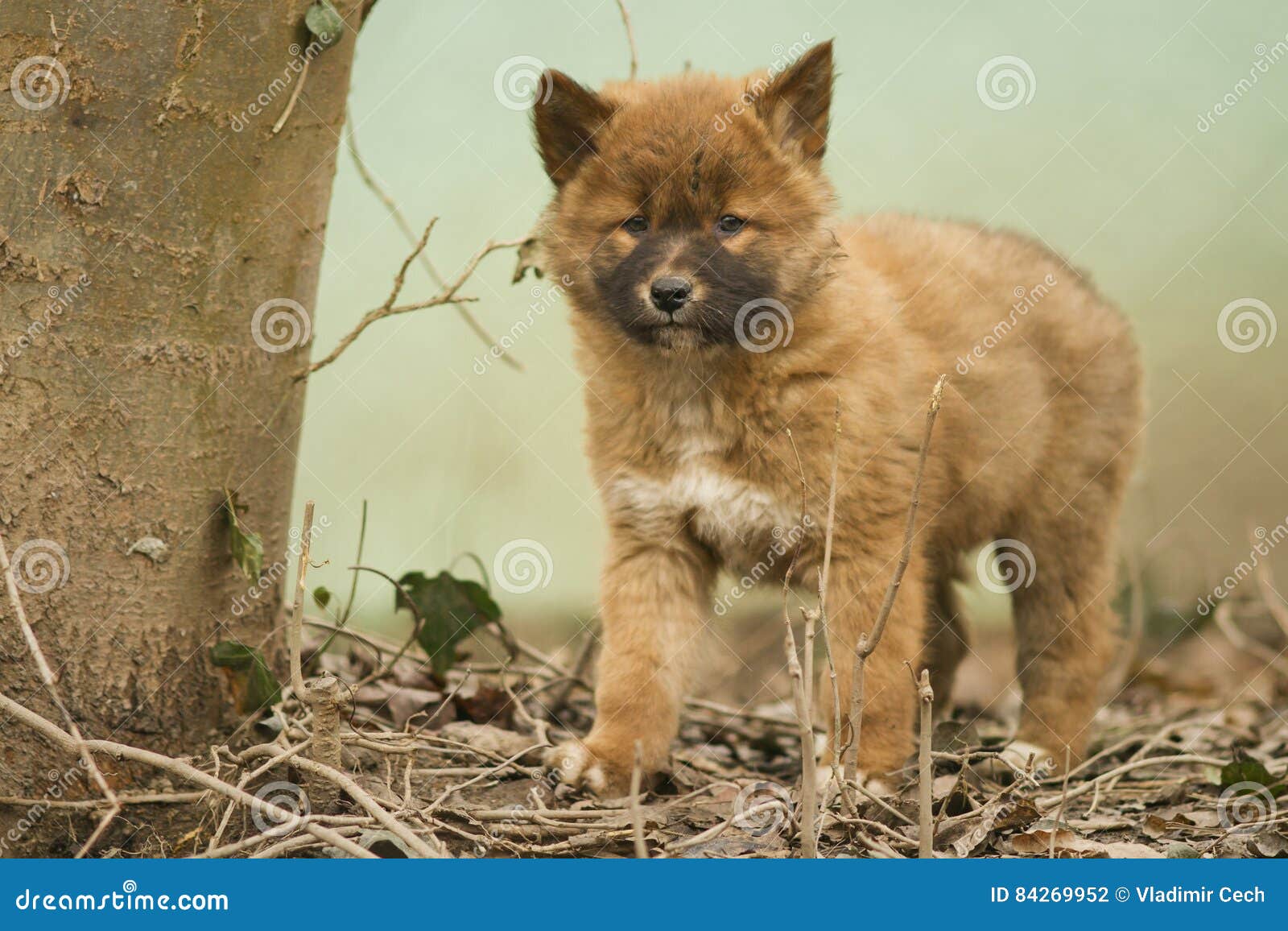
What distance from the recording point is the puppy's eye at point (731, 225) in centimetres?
385

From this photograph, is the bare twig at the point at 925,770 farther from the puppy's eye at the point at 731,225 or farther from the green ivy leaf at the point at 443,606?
the green ivy leaf at the point at 443,606

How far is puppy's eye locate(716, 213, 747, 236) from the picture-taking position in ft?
12.6

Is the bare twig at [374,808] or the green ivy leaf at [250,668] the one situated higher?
the green ivy leaf at [250,668]

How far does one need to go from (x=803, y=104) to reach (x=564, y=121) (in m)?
0.74

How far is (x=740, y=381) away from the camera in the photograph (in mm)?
3863

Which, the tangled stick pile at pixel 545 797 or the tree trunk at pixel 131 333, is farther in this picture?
the tree trunk at pixel 131 333

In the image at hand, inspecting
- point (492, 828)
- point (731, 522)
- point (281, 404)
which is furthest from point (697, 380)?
point (492, 828)

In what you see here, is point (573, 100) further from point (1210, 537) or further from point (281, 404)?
point (1210, 537)

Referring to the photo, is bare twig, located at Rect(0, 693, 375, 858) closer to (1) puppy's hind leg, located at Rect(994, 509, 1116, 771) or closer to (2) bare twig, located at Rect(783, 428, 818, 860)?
(2) bare twig, located at Rect(783, 428, 818, 860)

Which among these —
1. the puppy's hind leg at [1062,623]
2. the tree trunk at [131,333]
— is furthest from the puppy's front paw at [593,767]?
the puppy's hind leg at [1062,623]

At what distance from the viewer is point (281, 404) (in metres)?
3.74

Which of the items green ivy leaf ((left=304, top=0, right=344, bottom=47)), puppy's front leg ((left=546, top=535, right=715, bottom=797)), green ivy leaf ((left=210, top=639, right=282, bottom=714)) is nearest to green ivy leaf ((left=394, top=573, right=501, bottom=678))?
puppy's front leg ((left=546, top=535, right=715, bottom=797))

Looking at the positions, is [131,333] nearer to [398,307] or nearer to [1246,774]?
[398,307]

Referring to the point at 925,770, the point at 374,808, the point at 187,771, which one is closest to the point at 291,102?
the point at 187,771
